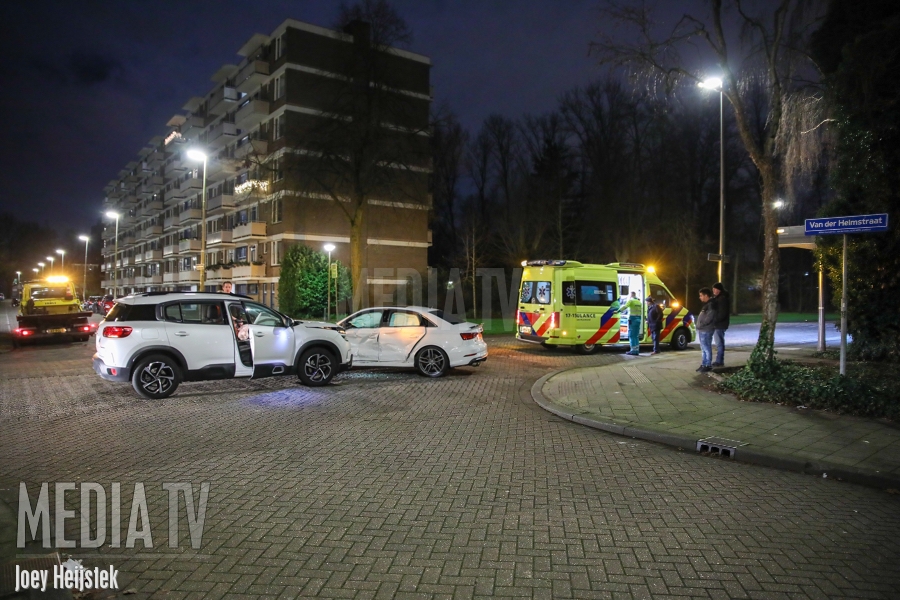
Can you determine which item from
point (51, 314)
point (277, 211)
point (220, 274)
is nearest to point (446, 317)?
point (51, 314)

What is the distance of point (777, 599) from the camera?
3383mm

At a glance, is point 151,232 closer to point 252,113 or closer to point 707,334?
point 252,113

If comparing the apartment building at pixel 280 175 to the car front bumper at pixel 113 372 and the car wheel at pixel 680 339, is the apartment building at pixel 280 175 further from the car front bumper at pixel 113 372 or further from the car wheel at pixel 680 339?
the car front bumper at pixel 113 372

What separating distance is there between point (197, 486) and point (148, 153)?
8497 cm

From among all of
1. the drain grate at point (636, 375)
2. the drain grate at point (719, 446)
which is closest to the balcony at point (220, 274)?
the drain grate at point (636, 375)

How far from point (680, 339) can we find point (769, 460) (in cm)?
1244

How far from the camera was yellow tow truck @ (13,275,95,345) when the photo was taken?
19938 mm

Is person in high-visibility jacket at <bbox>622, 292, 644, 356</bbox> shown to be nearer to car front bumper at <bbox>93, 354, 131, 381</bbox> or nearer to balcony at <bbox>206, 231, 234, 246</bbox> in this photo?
car front bumper at <bbox>93, 354, 131, 381</bbox>

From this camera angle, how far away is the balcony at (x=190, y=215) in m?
55.9

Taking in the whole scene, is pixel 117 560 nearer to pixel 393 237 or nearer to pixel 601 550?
pixel 601 550

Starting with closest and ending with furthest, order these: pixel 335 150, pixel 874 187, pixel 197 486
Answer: pixel 197 486 → pixel 874 187 → pixel 335 150

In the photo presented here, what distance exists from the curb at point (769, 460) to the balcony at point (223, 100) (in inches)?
1829

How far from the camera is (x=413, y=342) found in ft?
40.1

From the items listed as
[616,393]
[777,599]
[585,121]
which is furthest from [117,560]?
[585,121]
